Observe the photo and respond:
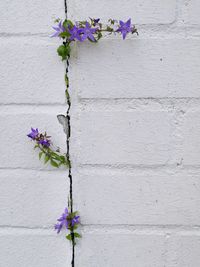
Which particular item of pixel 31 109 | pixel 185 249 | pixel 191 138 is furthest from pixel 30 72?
pixel 185 249

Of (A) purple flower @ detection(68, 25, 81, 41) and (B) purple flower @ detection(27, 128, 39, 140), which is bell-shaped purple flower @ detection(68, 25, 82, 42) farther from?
(B) purple flower @ detection(27, 128, 39, 140)

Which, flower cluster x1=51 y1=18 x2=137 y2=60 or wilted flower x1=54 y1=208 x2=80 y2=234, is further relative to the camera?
→ wilted flower x1=54 y1=208 x2=80 y2=234

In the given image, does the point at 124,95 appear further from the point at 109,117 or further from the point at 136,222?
the point at 136,222

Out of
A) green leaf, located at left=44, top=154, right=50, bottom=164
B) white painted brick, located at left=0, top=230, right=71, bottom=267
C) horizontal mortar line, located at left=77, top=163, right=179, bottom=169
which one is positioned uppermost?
green leaf, located at left=44, top=154, right=50, bottom=164

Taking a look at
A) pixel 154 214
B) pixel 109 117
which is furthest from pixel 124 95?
pixel 154 214

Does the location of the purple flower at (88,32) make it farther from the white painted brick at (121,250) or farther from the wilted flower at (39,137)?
the white painted brick at (121,250)

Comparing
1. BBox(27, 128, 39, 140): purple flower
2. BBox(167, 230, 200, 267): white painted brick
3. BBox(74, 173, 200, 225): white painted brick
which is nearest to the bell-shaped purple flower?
BBox(27, 128, 39, 140): purple flower

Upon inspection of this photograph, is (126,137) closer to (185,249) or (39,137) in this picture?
(39,137)
